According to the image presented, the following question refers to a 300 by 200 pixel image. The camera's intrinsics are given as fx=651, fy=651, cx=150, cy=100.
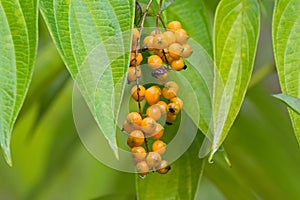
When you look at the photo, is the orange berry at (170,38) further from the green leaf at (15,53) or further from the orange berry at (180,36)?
the green leaf at (15,53)

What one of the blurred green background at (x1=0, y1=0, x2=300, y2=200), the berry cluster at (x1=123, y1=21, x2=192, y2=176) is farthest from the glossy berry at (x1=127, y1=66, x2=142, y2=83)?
the blurred green background at (x1=0, y1=0, x2=300, y2=200)

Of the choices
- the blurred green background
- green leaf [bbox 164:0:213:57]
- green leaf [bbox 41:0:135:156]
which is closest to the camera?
green leaf [bbox 41:0:135:156]

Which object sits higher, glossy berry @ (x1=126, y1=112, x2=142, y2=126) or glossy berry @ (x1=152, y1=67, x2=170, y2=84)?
glossy berry @ (x1=152, y1=67, x2=170, y2=84)

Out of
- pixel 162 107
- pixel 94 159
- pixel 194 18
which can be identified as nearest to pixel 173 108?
pixel 162 107

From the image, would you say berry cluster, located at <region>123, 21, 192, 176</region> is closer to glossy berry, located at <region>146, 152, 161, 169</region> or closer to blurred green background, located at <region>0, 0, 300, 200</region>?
glossy berry, located at <region>146, 152, 161, 169</region>

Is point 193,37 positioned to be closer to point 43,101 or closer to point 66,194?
point 43,101

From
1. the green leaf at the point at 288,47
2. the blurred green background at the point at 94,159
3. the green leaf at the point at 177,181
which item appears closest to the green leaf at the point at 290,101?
the green leaf at the point at 288,47

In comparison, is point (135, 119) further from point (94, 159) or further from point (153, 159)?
point (94, 159)
